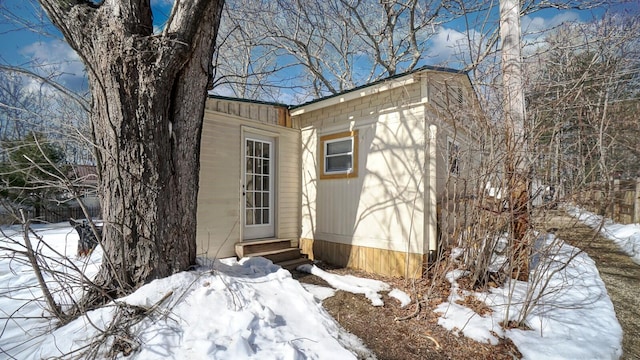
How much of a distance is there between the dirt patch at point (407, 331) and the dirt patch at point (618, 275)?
125 centimetres

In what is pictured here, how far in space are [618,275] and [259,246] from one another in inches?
253

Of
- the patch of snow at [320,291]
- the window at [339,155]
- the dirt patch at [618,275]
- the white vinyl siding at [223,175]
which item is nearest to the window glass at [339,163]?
the window at [339,155]

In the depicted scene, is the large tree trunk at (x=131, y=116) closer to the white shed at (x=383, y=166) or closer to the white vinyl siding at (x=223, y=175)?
the white vinyl siding at (x=223, y=175)

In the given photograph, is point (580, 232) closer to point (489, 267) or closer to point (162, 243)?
point (489, 267)

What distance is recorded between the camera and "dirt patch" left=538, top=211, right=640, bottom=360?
2.81 m

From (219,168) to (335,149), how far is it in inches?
90.3

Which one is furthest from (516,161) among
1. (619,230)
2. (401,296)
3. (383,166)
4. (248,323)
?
(619,230)

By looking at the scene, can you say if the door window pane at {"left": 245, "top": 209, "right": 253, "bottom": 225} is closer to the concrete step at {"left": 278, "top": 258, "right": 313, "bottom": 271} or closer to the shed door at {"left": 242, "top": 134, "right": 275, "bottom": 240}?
the shed door at {"left": 242, "top": 134, "right": 275, "bottom": 240}

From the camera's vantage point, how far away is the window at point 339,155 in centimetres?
527

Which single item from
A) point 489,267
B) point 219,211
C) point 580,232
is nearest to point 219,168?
point 219,211

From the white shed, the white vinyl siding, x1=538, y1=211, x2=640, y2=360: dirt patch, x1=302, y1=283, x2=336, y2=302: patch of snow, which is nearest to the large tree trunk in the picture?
the white vinyl siding

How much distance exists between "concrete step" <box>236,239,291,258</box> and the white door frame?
259 millimetres

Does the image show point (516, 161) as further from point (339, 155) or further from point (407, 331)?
point (339, 155)

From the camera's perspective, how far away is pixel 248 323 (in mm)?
2369
